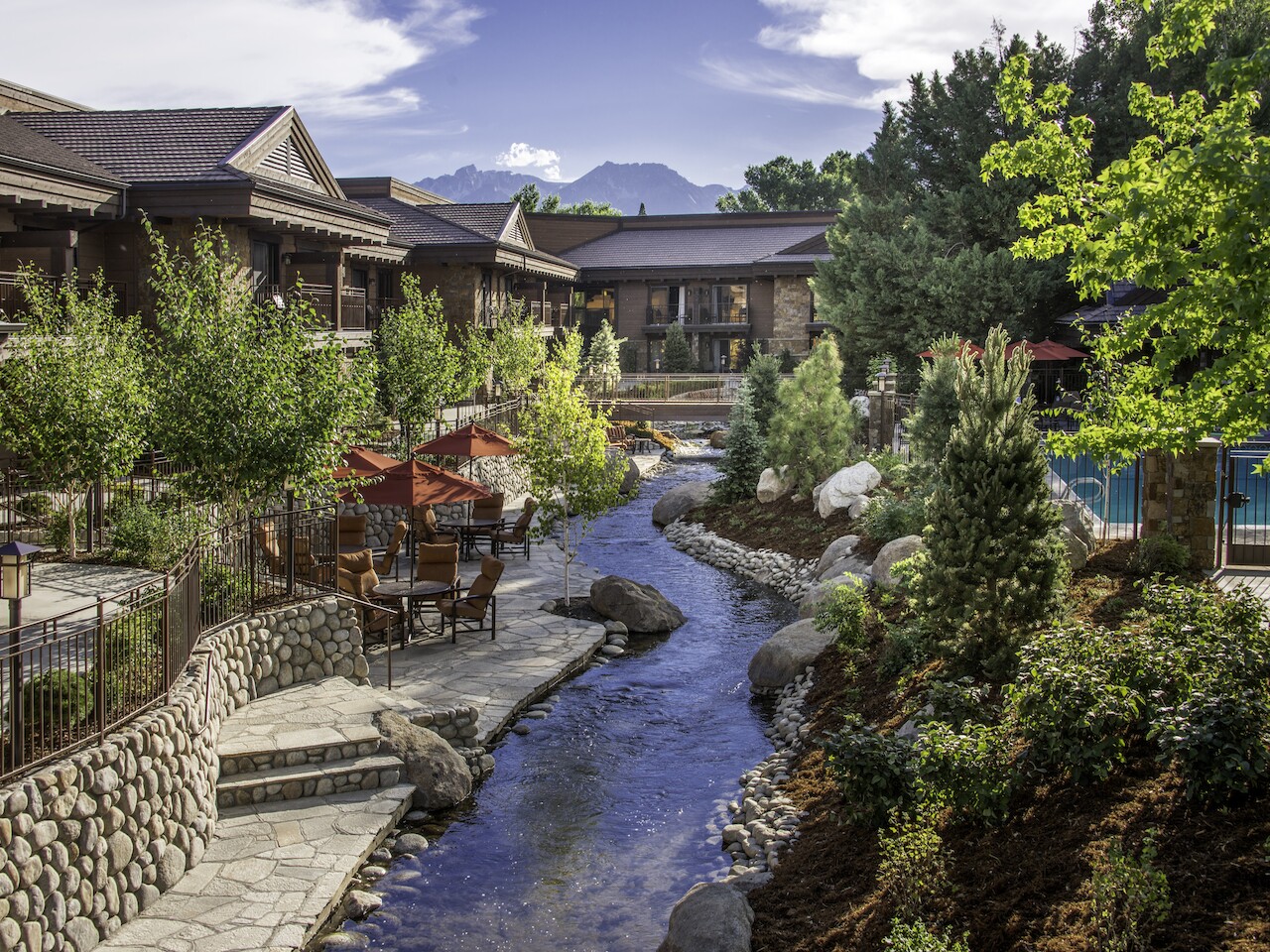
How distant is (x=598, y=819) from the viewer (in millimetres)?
11539

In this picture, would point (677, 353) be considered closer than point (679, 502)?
No

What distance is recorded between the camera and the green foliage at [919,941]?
6.87 m

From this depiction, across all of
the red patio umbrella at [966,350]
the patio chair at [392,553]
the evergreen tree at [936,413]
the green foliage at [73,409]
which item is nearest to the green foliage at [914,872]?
the red patio umbrella at [966,350]

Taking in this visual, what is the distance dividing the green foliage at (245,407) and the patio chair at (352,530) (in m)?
4.79

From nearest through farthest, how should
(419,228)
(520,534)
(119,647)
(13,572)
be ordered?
(13,572) → (119,647) → (520,534) → (419,228)

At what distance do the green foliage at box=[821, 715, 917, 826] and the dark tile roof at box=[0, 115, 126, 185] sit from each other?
58.5 feet

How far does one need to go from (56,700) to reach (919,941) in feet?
22.2

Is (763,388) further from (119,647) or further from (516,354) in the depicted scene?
(119,647)

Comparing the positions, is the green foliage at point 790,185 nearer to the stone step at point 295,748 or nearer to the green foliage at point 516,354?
the green foliage at point 516,354

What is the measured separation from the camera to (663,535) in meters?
28.7

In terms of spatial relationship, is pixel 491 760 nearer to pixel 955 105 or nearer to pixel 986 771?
pixel 986 771

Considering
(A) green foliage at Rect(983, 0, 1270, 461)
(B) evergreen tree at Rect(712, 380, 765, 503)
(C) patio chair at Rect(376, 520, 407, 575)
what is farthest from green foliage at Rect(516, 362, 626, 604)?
(B) evergreen tree at Rect(712, 380, 765, 503)

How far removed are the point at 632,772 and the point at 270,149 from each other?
2125 cm

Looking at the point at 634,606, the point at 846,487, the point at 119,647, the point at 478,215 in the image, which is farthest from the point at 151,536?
the point at 478,215
